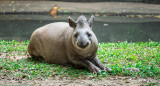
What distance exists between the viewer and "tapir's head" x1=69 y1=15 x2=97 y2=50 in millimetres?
5418

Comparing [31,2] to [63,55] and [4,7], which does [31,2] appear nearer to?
[4,7]

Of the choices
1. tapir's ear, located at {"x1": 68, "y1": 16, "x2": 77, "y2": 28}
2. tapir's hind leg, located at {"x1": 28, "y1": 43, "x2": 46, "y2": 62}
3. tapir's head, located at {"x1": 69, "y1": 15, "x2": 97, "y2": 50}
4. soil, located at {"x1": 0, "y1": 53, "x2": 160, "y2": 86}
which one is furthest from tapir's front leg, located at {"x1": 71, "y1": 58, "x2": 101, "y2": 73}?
tapir's hind leg, located at {"x1": 28, "y1": 43, "x2": 46, "y2": 62}

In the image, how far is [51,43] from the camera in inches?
261

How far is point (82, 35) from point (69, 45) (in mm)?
761

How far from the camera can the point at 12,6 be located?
2405 cm

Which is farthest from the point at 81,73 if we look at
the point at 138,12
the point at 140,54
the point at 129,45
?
the point at 138,12

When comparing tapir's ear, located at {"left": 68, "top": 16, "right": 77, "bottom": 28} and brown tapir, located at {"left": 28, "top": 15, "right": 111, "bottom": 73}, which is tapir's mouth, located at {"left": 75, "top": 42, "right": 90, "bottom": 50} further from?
tapir's ear, located at {"left": 68, "top": 16, "right": 77, "bottom": 28}

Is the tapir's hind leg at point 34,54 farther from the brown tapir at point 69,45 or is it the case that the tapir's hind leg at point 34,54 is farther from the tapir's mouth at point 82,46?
the tapir's mouth at point 82,46

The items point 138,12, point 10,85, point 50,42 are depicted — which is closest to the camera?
point 10,85

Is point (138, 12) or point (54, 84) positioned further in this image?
point (138, 12)

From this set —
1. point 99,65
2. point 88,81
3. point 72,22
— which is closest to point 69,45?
point 72,22

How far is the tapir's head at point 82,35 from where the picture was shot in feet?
17.8

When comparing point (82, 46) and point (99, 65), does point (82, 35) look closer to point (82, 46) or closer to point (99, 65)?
point (82, 46)

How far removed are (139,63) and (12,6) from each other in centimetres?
1970
